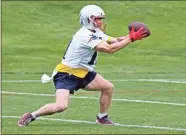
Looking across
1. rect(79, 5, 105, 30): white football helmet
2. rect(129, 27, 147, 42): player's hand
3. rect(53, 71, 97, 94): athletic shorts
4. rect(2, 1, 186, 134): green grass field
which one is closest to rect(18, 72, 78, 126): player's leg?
rect(53, 71, 97, 94): athletic shorts

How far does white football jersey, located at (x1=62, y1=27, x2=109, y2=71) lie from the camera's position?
12.8 metres

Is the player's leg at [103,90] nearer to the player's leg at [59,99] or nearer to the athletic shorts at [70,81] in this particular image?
the athletic shorts at [70,81]

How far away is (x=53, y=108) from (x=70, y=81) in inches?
23.4

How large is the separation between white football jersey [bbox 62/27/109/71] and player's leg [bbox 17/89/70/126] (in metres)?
0.51

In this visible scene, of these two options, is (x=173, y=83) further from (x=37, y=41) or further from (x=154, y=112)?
(x=37, y=41)

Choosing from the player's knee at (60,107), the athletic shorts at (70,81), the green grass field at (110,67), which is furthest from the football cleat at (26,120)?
the athletic shorts at (70,81)

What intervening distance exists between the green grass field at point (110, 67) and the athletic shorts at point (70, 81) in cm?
62

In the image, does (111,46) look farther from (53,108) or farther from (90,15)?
(53,108)

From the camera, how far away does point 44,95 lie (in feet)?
58.5

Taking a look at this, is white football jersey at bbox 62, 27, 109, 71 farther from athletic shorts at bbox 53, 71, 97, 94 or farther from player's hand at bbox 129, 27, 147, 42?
player's hand at bbox 129, 27, 147, 42

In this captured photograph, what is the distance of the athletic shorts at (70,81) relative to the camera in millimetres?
12922

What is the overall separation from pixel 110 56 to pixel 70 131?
1807 centimetres

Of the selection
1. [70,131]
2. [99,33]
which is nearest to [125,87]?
[99,33]

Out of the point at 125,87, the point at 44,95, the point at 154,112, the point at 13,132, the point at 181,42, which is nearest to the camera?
the point at 13,132
